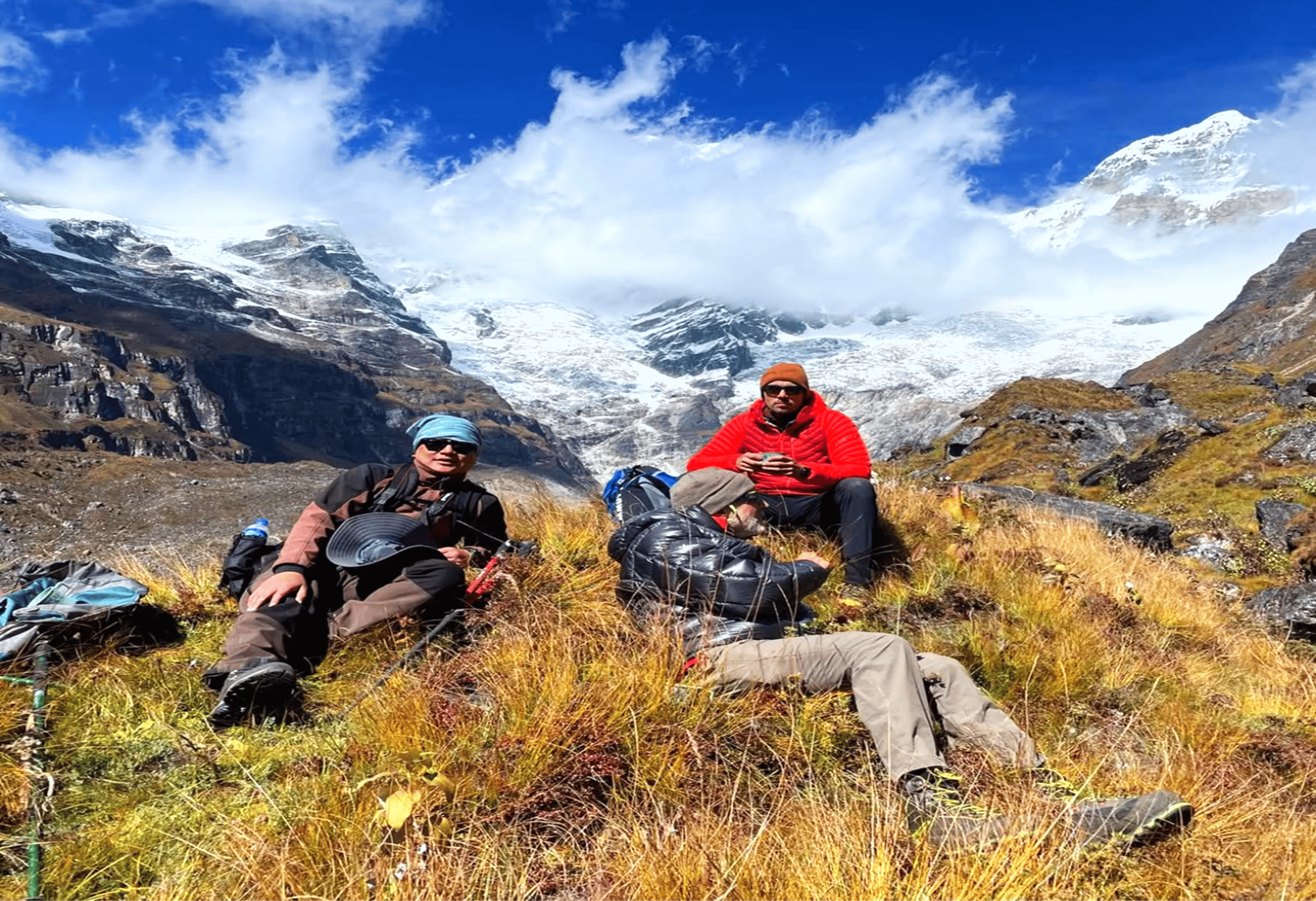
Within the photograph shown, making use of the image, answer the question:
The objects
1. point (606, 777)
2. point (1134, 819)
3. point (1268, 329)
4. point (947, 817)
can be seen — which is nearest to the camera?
point (1134, 819)

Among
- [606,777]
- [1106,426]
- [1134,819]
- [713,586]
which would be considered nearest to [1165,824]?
[1134,819]

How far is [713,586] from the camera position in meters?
3.57

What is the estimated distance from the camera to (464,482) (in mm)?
5344

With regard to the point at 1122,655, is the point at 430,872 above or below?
above

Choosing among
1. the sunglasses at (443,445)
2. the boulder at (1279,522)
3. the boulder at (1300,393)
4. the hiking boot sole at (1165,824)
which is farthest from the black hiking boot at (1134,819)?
the boulder at (1300,393)

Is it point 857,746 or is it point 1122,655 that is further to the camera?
point 1122,655

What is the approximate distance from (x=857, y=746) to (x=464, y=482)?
11.2 ft

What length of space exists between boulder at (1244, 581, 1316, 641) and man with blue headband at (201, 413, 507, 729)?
21.6 ft

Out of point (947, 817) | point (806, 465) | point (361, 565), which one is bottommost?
point (947, 817)

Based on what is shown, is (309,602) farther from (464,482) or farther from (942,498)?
(942,498)

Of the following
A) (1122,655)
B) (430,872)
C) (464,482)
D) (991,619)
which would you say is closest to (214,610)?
(464,482)

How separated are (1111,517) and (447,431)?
31.0ft

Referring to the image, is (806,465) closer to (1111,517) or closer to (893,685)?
(893,685)

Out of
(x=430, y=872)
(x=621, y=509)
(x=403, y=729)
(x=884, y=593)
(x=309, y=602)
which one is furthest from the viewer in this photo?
(x=621, y=509)
